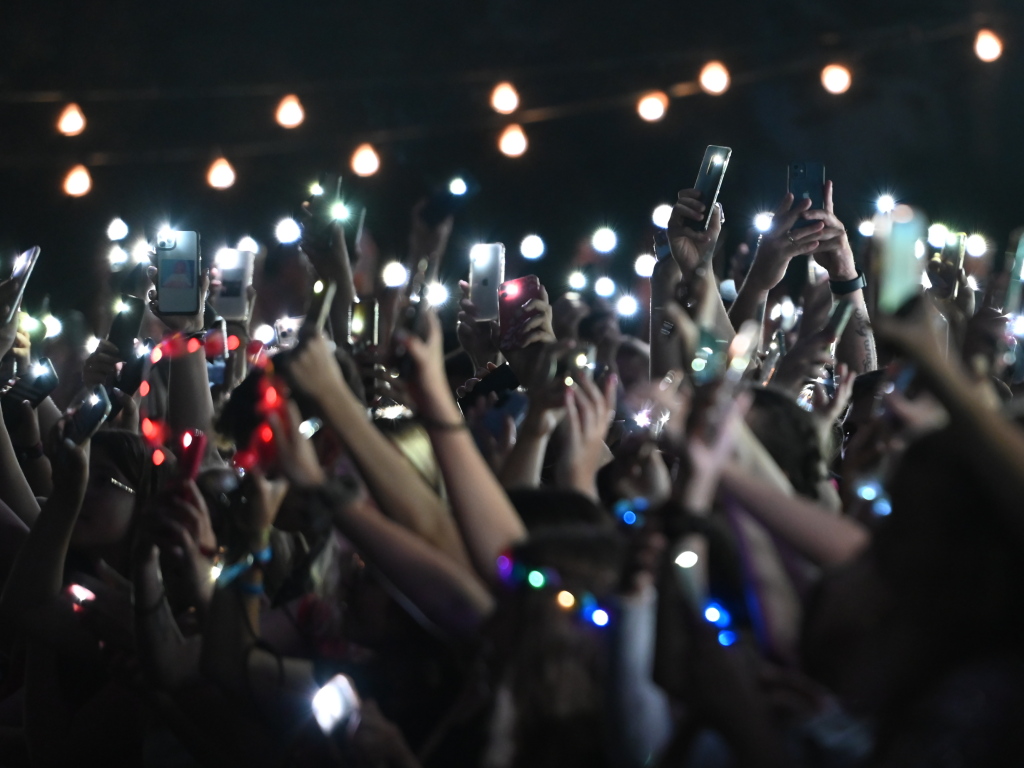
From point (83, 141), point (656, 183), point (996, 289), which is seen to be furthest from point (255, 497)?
point (83, 141)

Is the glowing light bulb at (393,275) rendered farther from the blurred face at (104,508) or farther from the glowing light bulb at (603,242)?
the glowing light bulb at (603,242)

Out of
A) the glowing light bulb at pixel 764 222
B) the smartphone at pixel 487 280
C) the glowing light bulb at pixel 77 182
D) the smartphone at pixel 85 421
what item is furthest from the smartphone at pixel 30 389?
the glowing light bulb at pixel 77 182

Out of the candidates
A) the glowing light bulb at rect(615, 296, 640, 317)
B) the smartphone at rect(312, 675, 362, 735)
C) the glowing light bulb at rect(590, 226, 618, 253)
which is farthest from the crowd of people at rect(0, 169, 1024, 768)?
the glowing light bulb at rect(590, 226, 618, 253)

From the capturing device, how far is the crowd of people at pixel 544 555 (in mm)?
1286

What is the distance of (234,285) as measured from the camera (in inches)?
171

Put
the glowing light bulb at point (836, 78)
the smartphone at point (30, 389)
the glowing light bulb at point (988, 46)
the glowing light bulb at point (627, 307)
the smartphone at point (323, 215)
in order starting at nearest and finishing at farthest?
the smartphone at point (323, 215)
the smartphone at point (30, 389)
the glowing light bulb at point (627, 307)
the glowing light bulb at point (988, 46)
the glowing light bulb at point (836, 78)

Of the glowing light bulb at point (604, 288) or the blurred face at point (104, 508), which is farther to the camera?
the glowing light bulb at point (604, 288)

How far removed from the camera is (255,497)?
7.92ft

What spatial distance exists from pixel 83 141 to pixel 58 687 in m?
6.80

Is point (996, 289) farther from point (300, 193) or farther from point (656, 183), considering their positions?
point (300, 193)

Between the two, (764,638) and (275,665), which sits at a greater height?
(275,665)

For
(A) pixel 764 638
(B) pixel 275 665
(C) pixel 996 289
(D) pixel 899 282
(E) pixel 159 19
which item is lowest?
(A) pixel 764 638

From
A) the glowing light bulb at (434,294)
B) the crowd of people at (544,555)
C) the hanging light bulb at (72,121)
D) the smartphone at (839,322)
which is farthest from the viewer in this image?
the hanging light bulb at (72,121)

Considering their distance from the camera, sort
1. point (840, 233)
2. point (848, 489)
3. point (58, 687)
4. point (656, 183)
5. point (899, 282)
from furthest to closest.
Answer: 1. point (656, 183)
2. point (840, 233)
3. point (58, 687)
4. point (848, 489)
5. point (899, 282)
